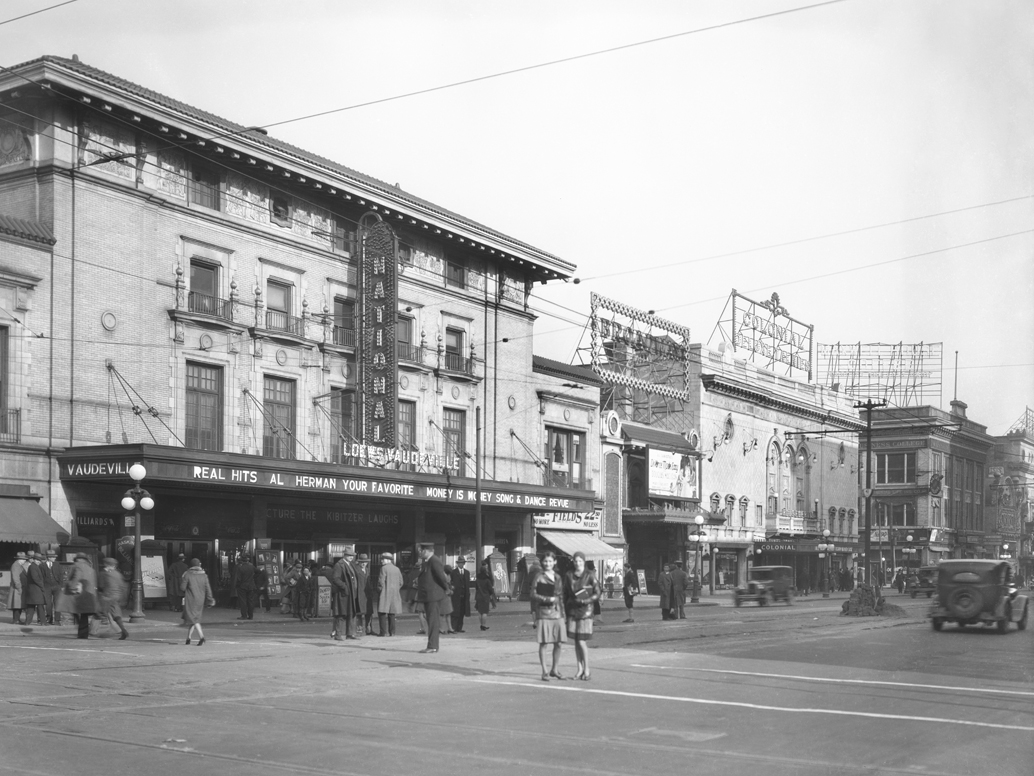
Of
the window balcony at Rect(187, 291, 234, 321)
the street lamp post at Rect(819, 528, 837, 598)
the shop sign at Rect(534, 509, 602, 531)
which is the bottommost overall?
the street lamp post at Rect(819, 528, 837, 598)

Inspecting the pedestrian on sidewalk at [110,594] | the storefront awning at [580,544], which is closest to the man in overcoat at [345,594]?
the pedestrian on sidewalk at [110,594]

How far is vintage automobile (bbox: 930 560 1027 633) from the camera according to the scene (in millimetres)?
28422

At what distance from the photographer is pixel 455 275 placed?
147 feet

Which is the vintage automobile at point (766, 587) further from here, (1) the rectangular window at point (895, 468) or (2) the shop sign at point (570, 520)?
(1) the rectangular window at point (895, 468)

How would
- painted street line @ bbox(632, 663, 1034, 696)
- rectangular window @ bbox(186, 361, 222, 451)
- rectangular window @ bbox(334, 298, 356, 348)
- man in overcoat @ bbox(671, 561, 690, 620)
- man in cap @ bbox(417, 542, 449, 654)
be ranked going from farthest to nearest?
rectangular window @ bbox(334, 298, 356, 348), rectangular window @ bbox(186, 361, 222, 451), man in overcoat @ bbox(671, 561, 690, 620), man in cap @ bbox(417, 542, 449, 654), painted street line @ bbox(632, 663, 1034, 696)

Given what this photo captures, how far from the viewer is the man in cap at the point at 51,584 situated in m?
27.1

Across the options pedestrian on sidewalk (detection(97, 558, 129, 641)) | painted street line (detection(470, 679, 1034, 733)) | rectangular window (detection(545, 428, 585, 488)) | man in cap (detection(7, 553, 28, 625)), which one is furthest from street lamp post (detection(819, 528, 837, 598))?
painted street line (detection(470, 679, 1034, 733))

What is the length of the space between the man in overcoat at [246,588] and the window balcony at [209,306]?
7.97 meters

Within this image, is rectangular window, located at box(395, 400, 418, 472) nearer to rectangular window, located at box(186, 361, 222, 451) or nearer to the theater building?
the theater building

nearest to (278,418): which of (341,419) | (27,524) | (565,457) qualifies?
(341,419)

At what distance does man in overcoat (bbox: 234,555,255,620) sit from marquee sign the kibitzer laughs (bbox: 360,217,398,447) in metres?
8.32

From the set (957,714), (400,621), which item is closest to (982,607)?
(400,621)

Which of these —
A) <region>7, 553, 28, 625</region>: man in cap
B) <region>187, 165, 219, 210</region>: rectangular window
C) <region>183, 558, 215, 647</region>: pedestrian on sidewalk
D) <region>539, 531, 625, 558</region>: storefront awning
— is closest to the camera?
<region>183, 558, 215, 647</region>: pedestrian on sidewalk

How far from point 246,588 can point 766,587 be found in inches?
960
